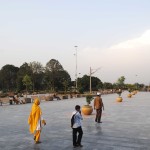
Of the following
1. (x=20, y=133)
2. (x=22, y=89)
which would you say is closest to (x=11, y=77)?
(x=22, y=89)

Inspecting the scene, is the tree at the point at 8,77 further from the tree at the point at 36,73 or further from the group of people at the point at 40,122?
the group of people at the point at 40,122

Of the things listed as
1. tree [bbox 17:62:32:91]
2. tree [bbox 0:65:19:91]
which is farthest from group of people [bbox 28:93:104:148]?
tree [bbox 0:65:19:91]

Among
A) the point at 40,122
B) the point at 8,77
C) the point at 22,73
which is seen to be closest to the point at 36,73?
the point at 22,73

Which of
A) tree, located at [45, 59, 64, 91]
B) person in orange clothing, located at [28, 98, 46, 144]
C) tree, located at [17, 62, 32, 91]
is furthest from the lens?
tree, located at [45, 59, 64, 91]

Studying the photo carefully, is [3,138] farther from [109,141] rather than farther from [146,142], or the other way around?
[146,142]

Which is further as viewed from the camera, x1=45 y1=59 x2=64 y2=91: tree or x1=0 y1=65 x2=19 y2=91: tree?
x1=0 y1=65 x2=19 y2=91: tree

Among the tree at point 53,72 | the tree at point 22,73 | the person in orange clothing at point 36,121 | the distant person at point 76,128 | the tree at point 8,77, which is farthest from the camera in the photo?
the tree at point 8,77

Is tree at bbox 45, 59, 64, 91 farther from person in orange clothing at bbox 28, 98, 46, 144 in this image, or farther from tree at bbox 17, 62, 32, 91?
person in orange clothing at bbox 28, 98, 46, 144

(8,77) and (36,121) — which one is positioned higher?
(8,77)

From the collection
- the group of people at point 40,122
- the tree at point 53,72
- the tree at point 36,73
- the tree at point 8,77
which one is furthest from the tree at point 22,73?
the group of people at point 40,122

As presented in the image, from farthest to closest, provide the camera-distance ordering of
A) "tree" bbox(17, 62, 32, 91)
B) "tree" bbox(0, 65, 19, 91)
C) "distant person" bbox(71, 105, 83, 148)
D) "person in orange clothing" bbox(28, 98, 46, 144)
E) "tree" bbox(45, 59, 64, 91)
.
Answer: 1. "tree" bbox(0, 65, 19, 91)
2. "tree" bbox(45, 59, 64, 91)
3. "tree" bbox(17, 62, 32, 91)
4. "person in orange clothing" bbox(28, 98, 46, 144)
5. "distant person" bbox(71, 105, 83, 148)

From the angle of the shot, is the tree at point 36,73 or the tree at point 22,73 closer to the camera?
the tree at point 22,73

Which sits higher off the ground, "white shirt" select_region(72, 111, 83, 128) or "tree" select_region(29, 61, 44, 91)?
"tree" select_region(29, 61, 44, 91)

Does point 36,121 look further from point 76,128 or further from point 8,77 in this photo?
point 8,77
